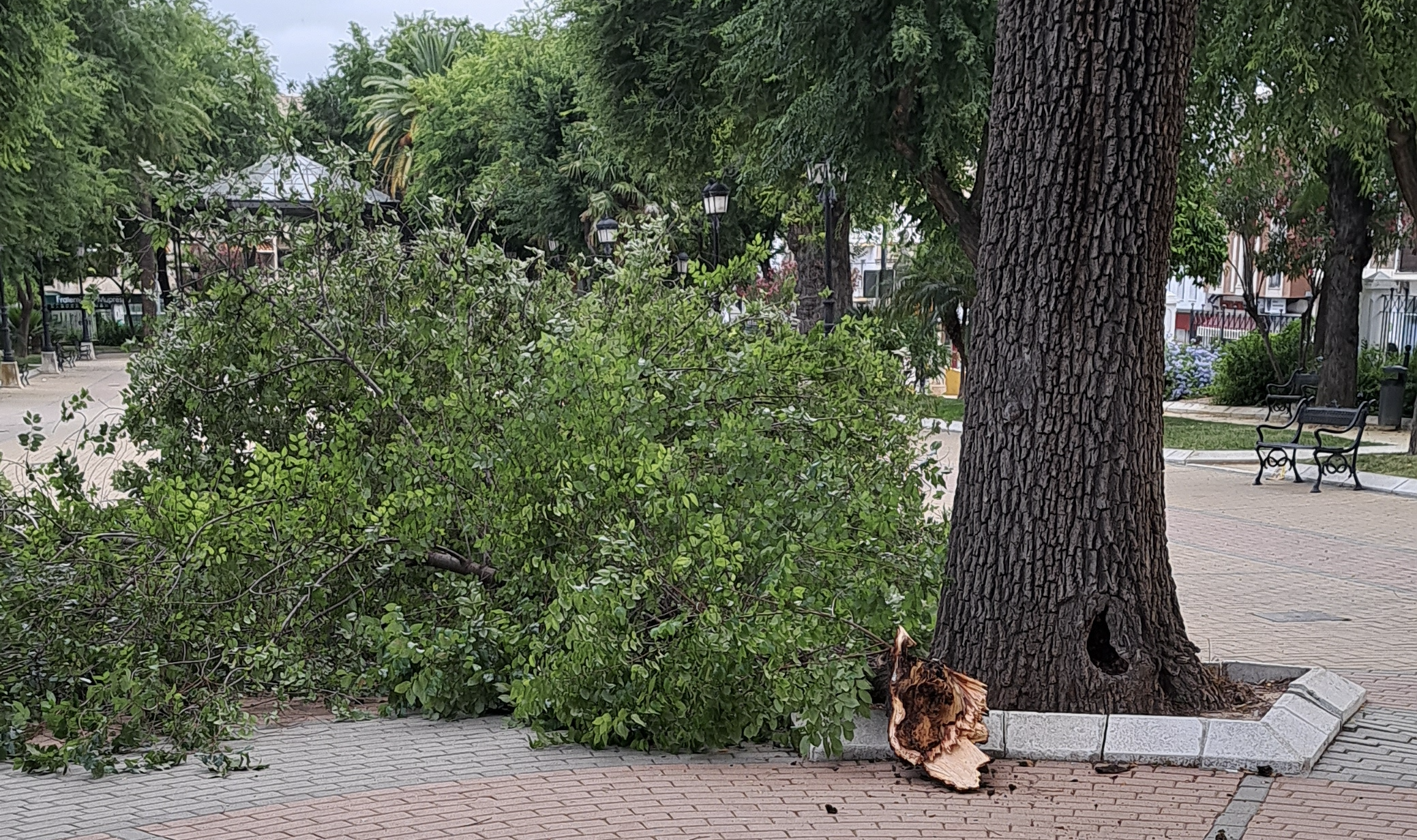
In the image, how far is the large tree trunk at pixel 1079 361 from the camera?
20.4ft

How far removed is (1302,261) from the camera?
30.8 meters

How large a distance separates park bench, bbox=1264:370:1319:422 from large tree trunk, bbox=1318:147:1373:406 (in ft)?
2.13

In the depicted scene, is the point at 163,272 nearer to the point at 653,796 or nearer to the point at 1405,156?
the point at 653,796

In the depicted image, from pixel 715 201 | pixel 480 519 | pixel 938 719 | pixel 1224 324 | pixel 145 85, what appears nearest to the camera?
pixel 938 719

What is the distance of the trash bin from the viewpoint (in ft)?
81.6

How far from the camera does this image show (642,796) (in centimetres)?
553

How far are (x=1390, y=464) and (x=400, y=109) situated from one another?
174 feet

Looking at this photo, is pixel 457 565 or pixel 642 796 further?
pixel 457 565

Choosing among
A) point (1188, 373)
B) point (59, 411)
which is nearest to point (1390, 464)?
point (1188, 373)

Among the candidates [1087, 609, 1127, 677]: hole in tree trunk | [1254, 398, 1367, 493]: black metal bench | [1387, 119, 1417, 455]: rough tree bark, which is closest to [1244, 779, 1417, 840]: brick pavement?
[1087, 609, 1127, 677]: hole in tree trunk

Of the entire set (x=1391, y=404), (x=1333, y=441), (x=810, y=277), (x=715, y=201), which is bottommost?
(x=1333, y=441)

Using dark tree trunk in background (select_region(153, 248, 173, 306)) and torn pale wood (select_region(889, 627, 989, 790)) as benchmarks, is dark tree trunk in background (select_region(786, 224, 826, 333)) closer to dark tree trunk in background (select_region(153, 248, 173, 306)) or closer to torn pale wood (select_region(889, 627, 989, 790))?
dark tree trunk in background (select_region(153, 248, 173, 306))

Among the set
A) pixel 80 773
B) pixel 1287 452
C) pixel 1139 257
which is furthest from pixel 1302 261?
pixel 80 773

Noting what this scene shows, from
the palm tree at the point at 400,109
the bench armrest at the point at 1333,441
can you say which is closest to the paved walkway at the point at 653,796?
the bench armrest at the point at 1333,441
